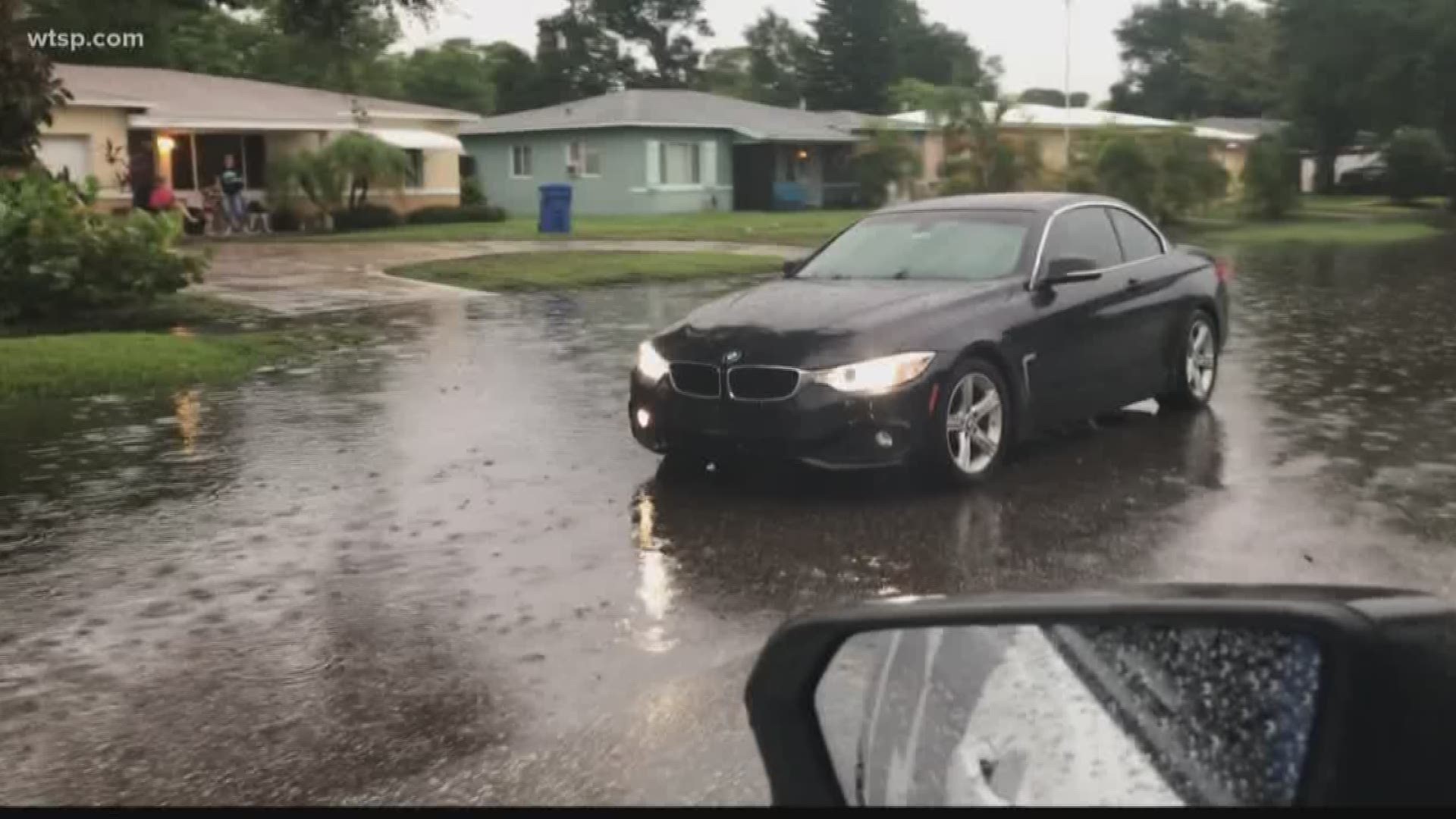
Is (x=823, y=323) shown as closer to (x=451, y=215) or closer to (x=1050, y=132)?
(x=451, y=215)

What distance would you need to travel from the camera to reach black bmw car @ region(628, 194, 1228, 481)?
Result: 25.4 feet

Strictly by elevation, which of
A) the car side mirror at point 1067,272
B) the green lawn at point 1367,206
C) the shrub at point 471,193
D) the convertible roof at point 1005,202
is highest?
the shrub at point 471,193

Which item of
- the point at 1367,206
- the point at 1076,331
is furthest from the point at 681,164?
the point at 1076,331

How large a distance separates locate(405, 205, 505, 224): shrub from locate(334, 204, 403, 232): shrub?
5.26ft

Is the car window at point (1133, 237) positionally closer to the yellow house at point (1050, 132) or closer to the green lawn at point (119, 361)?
the green lawn at point (119, 361)

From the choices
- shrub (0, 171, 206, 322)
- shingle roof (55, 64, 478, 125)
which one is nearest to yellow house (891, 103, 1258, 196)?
shingle roof (55, 64, 478, 125)

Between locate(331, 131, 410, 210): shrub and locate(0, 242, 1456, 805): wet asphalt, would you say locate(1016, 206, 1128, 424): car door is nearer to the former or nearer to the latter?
locate(0, 242, 1456, 805): wet asphalt

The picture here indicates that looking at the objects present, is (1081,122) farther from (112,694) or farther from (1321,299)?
(112,694)

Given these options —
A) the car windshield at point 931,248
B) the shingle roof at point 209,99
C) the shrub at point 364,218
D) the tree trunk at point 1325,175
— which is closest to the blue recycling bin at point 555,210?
the shingle roof at point 209,99

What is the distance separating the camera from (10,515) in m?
8.06

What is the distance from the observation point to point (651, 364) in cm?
839

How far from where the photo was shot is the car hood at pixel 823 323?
7.84 metres

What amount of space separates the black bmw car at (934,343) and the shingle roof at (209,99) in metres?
25.7

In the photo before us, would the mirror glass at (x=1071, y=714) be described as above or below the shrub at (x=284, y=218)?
below
